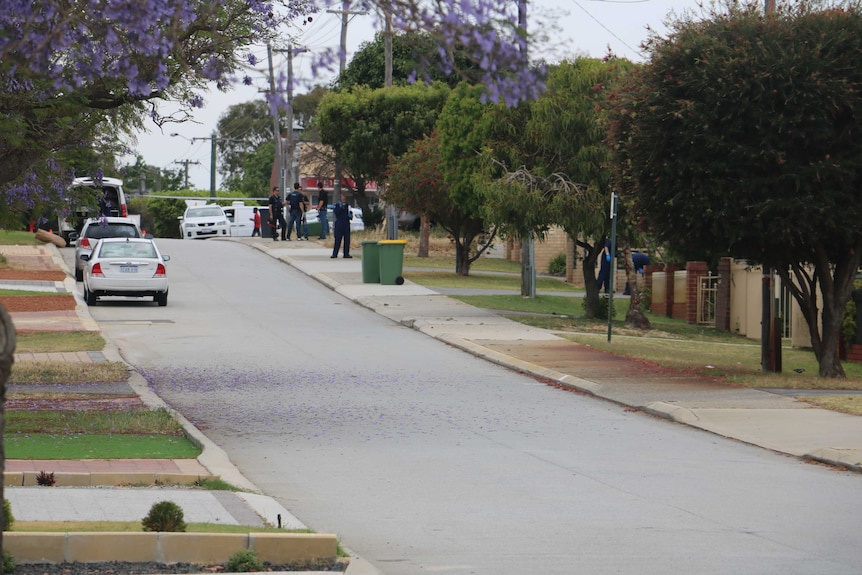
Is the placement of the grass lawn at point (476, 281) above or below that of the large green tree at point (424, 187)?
below

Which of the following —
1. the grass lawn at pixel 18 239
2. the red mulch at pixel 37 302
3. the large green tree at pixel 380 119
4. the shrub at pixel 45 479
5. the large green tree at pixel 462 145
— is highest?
the large green tree at pixel 380 119

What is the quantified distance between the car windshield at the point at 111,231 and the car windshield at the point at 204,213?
65.6 ft

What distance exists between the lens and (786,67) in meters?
17.7

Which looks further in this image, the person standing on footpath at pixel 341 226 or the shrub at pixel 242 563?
the person standing on footpath at pixel 341 226

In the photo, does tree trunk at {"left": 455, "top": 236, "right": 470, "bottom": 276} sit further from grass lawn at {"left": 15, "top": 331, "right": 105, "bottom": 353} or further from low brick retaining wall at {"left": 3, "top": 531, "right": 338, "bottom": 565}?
low brick retaining wall at {"left": 3, "top": 531, "right": 338, "bottom": 565}

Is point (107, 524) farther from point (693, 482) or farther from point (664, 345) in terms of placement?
point (664, 345)

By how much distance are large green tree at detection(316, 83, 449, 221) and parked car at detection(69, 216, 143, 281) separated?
18622 mm

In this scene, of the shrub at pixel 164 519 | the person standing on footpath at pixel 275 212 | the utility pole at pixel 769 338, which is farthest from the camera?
the person standing on footpath at pixel 275 212

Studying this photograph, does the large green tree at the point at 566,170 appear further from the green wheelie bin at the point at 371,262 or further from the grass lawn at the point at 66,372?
the grass lawn at the point at 66,372

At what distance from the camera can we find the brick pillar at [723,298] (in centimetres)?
3131

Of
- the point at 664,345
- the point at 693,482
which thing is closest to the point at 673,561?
the point at 693,482

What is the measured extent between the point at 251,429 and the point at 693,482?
504 cm

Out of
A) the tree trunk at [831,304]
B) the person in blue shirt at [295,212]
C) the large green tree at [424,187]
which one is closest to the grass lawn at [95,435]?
the tree trunk at [831,304]

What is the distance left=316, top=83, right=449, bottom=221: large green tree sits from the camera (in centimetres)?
5312
